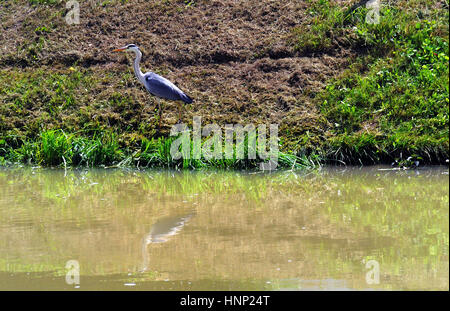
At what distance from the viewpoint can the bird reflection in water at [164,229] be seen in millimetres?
6152

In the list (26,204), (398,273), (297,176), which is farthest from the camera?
(297,176)

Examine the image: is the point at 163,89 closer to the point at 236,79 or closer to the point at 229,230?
the point at 236,79

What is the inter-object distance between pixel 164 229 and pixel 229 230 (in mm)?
659

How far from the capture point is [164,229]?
260 inches

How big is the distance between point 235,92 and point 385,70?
2.64 meters

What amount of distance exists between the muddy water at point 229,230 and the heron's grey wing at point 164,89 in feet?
5.88

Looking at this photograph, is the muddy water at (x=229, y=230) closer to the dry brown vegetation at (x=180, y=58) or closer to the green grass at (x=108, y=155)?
the green grass at (x=108, y=155)

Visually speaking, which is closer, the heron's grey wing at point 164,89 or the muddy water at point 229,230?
the muddy water at point 229,230

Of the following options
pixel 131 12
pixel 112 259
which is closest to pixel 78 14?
pixel 131 12

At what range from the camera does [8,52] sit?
45.3 feet

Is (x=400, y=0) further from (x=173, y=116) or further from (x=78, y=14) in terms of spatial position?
(x=78, y=14)

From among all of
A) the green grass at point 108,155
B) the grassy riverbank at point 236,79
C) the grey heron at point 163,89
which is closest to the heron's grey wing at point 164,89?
the grey heron at point 163,89

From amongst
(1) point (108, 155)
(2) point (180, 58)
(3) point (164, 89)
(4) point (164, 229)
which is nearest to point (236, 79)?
(2) point (180, 58)

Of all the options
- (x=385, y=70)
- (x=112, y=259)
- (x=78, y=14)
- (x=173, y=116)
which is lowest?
(x=112, y=259)
